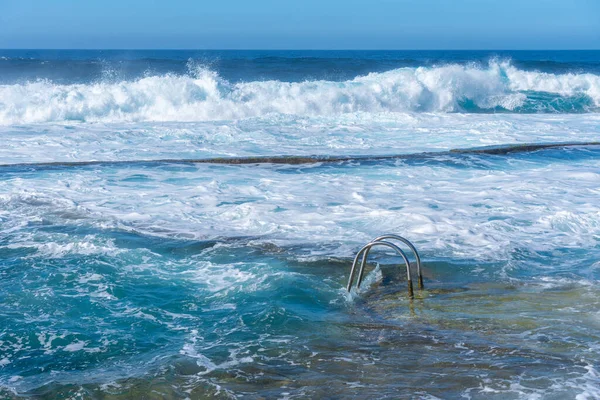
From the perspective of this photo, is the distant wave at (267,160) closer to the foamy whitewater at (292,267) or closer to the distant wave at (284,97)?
the foamy whitewater at (292,267)

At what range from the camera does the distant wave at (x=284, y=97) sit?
2212cm

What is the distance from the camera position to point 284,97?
2536 cm

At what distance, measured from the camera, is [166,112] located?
22859 mm

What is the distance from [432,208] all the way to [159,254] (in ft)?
12.8

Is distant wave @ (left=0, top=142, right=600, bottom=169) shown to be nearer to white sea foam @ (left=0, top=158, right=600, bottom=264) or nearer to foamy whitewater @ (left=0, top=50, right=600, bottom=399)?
foamy whitewater @ (left=0, top=50, right=600, bottom=399)

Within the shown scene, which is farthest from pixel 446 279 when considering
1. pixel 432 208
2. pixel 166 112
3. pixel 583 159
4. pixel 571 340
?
pixel 166 112

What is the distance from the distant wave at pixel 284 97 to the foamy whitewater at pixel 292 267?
18.1 feet

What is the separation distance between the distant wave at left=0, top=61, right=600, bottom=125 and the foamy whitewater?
217 inches

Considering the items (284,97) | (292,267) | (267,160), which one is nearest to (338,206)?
(292,267)

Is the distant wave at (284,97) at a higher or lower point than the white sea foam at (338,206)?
higher

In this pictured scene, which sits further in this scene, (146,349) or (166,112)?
(166,112)

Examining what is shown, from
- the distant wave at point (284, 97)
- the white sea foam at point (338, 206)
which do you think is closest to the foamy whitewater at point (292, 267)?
the white sea foam at point (338, 206)

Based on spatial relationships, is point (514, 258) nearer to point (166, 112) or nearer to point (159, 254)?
point (159, 254)

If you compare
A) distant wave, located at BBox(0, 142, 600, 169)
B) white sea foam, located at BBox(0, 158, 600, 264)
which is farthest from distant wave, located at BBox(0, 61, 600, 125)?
white sea foam, located at BBox(0, 158, 600, 264)
